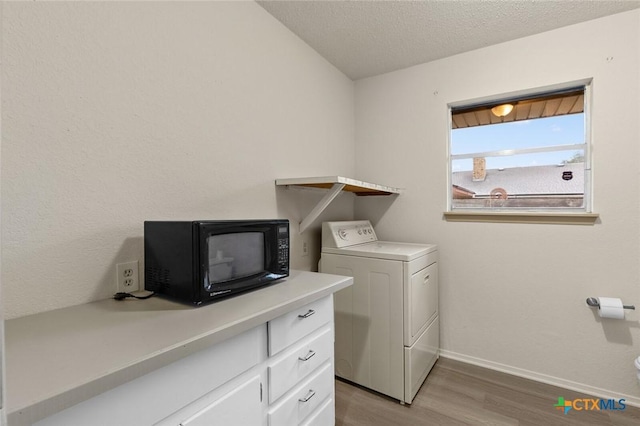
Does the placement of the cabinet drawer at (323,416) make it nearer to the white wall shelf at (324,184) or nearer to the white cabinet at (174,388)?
the white cabinet at (174,388)

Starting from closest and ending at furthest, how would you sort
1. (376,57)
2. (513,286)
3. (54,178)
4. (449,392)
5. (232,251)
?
(54,178) → (232,251) → (449,392) → (513,286) → (376,57)

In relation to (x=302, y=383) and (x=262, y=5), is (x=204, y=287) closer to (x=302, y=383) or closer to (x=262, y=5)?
(x=302, y=383)

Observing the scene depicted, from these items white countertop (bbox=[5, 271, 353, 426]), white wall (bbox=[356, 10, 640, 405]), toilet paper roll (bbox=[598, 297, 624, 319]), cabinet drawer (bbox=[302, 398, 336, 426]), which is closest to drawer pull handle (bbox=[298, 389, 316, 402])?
cabinet drawer (bbox=[302, 398, 336, 426])

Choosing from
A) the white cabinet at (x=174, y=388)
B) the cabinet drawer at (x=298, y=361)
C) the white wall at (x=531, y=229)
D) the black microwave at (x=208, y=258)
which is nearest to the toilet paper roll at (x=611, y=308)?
the white wall at (x=531, y=229)

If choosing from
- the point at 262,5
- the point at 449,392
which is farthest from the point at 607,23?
the point at 449,392

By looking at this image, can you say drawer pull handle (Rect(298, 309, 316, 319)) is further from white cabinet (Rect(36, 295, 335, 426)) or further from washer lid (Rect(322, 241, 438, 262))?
washer lid (Rect(322, 241, 438, 262))

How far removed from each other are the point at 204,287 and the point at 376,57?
2.24 meters

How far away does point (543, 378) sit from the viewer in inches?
84.7

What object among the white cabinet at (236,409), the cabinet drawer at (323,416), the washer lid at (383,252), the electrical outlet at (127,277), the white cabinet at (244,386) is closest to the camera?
the white cabinet at (244,386)

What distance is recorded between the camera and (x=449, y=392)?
80.0 inches

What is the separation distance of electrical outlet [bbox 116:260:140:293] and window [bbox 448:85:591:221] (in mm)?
2216

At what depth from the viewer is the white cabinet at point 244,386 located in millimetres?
719

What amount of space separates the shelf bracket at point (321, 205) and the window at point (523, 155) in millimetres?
1135

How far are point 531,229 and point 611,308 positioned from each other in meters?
0.62
